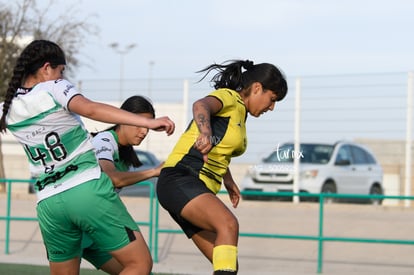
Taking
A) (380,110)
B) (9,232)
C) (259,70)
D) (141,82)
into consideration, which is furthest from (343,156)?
(259,70)

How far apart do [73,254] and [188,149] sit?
1.01 metres

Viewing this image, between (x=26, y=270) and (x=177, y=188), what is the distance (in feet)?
20.0

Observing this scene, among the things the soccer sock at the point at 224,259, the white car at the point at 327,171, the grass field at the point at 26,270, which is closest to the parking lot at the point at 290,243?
the grass field at the point at 26,270

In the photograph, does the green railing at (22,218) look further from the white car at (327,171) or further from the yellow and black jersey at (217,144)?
the yellow and black jersey at (217,144)

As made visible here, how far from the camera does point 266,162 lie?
17281 millimetres

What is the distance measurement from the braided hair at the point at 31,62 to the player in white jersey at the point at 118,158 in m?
0.93

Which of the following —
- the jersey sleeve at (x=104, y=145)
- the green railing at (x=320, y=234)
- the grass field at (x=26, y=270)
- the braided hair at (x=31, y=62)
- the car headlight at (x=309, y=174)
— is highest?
the braided hair at (x=31, y=62)

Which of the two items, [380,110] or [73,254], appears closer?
[73,254]

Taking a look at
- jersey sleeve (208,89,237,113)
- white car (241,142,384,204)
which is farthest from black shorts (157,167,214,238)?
white car (241,142,384,204)

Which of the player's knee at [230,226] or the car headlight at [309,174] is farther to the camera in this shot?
the car headlight at [309,174]

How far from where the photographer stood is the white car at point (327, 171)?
16.8 meters

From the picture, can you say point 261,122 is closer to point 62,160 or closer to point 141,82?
point 141,82

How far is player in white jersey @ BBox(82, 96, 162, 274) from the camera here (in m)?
6.18

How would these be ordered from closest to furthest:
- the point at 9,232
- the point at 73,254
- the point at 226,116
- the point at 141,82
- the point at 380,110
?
A: 1. the point at 73,254
2. the point at 226,116
3. the point at 9,232
4. the point at 380,110
5. the point at 141,82
